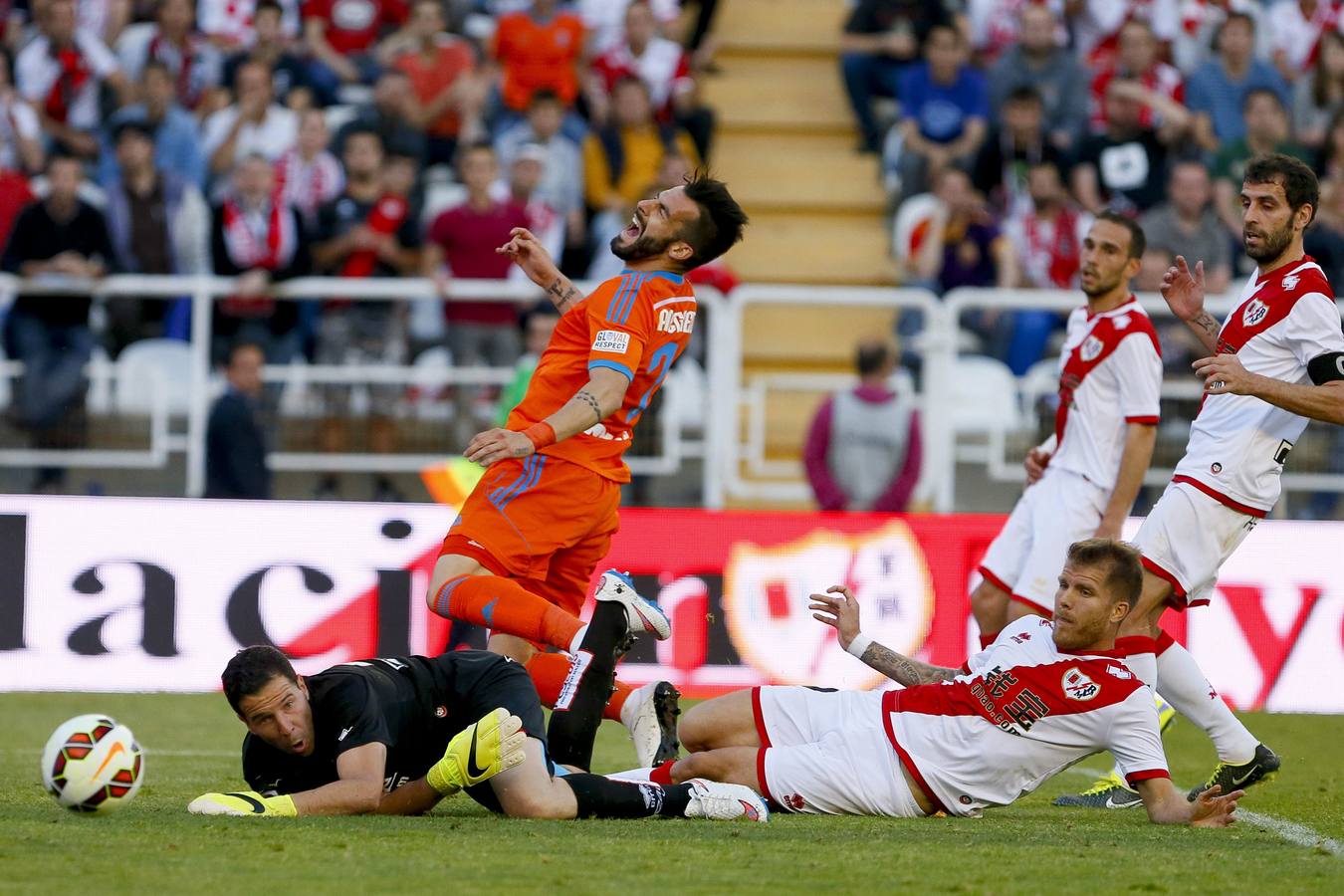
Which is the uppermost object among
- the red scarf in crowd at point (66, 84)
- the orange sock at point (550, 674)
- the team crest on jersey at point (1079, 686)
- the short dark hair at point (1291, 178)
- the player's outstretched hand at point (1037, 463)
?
the red scarf in crowd at point (66, 84)

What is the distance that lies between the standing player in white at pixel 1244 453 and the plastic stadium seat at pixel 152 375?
7438 millimetres

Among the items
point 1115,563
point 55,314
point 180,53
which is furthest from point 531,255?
point 180,53

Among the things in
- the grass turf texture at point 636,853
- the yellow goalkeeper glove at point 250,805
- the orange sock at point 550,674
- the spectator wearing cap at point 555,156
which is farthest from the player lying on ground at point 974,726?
the spectator wearing cap at point 555,156

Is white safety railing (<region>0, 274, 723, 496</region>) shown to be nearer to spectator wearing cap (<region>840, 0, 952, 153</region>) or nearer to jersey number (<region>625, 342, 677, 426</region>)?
spectator wearing cap (<region>840, 0, 952, 153</region>)

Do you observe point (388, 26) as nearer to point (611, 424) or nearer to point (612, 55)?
point (612, 55)

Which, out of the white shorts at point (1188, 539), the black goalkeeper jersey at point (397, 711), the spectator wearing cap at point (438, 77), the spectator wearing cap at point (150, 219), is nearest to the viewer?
the black goalkeeper jersey at point (397, 711)

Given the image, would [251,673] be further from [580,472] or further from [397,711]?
[580,472]

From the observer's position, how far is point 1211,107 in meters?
15.9

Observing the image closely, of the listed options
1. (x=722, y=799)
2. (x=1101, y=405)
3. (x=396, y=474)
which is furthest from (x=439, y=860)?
(x=396, y=474)

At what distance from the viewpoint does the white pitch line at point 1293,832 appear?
6495 millimetres

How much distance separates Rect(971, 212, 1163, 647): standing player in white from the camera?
842 cm

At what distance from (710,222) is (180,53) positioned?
9.44 metres

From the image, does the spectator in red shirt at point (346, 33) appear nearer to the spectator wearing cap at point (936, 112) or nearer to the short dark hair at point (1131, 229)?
the spectator wearing cap at point (936, 112)

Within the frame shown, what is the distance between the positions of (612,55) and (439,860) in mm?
11293
